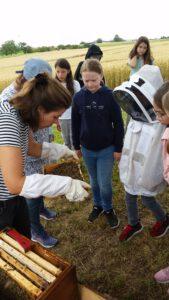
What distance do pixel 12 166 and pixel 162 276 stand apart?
1.74 m

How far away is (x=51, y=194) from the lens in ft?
6.56

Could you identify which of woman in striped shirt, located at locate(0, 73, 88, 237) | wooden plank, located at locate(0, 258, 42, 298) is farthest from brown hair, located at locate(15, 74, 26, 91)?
wooden plank, located at locate(0, 258, 42, 298)

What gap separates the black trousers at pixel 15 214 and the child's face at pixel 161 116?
Answer: 1235mm

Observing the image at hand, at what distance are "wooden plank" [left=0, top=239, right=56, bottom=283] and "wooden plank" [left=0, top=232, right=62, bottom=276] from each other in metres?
0.02

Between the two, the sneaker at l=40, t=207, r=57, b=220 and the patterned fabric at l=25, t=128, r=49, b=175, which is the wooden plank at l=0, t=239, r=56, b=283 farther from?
the sneaker at l=40, t=207, r=57, b=220

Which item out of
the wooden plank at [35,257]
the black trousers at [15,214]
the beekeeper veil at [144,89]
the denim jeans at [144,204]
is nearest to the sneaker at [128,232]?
the denim jeans at [144,204]

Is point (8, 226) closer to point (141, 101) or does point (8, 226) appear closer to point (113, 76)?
point (141, 101)

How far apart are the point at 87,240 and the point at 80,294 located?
1.52 metres

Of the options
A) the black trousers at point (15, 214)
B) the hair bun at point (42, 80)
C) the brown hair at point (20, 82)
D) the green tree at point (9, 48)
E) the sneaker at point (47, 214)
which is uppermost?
the hair bun at point (42, 80)

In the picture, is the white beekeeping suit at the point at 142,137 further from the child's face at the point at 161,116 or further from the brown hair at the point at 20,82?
the brown hair at the point at 20,82

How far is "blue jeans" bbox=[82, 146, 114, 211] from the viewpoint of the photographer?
3434 millimetres

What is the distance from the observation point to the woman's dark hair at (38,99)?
1.97 metres

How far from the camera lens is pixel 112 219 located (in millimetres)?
3650

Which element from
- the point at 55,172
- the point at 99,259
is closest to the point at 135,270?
the point at 99,259
